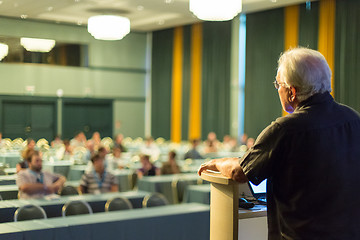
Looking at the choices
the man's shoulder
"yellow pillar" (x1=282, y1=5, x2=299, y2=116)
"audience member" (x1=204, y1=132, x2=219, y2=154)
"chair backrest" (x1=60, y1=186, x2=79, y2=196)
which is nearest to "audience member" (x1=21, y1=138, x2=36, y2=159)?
the man's shoulder

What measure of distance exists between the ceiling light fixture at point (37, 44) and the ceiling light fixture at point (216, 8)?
203 cm

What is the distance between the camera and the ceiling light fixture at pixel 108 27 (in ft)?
17.0

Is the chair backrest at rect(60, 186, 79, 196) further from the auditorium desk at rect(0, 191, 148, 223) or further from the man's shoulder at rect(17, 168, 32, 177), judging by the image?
the man's shoulder at rect(17, 168, 32, 177)

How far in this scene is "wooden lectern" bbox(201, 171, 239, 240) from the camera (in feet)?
8.30

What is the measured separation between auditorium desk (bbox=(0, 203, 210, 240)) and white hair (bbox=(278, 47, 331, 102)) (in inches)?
115

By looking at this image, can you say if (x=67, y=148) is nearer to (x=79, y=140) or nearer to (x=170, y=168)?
(x=79, y=140)

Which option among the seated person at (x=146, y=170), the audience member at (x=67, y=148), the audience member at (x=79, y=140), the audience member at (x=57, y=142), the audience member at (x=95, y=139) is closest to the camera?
the audience member at (x=57, y=142)

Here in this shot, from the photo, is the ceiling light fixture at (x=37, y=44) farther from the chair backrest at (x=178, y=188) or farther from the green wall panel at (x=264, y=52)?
the chair backrest at (x=178, y=188)

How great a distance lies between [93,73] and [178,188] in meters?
3.20

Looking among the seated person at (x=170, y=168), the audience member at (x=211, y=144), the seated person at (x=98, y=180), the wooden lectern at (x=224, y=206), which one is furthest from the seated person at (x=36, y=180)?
the audience member at (x=211, y=144)

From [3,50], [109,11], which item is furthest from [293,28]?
[3,50]

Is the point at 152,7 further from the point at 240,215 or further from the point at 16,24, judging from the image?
the point at 240,215

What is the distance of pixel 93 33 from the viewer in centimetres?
542

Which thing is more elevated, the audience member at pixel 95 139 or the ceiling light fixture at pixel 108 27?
the ceiling light fixture at pixel 108 27
